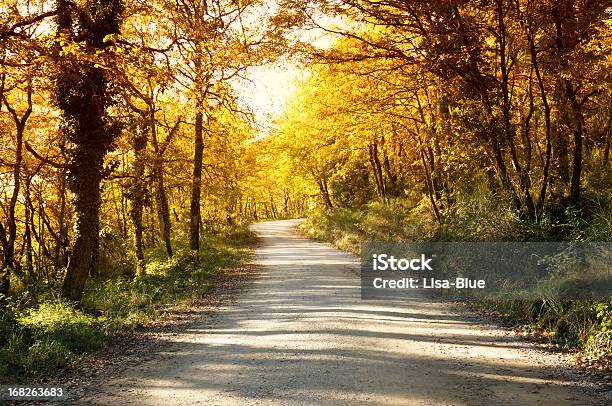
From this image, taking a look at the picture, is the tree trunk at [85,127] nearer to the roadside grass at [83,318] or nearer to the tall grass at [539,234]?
the roadside grass at [83,318]

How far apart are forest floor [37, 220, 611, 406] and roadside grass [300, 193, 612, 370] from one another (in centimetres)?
46

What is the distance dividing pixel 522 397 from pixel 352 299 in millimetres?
5698

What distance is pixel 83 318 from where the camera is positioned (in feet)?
28.4

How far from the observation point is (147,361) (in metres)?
6.88

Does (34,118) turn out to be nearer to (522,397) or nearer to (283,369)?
(283,369)

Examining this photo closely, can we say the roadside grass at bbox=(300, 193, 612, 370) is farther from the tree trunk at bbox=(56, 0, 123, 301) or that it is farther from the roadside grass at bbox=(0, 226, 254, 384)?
the tree trunk at bbox=(56, 0, 123, 301)

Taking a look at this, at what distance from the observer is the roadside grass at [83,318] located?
6520mm

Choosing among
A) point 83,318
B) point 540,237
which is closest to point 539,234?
point 540,237

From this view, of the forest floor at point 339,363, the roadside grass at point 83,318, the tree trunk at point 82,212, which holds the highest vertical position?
the tree trunk at point 82,212

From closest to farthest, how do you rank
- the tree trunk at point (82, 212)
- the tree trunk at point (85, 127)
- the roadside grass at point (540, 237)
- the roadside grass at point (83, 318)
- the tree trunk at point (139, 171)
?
the roadside grass at point (540, 237) → the roadside grass at point (83, 318) → the tree trunk at point (85, 127) → the tree trunk at point (82, 212) → the tree trunk at point (139, 171)

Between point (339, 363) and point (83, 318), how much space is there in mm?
5059

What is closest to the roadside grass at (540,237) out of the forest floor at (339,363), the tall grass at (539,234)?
the tall grass at (539,234)

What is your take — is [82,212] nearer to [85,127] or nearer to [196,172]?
[85,127]

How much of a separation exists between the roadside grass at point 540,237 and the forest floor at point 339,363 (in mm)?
464
